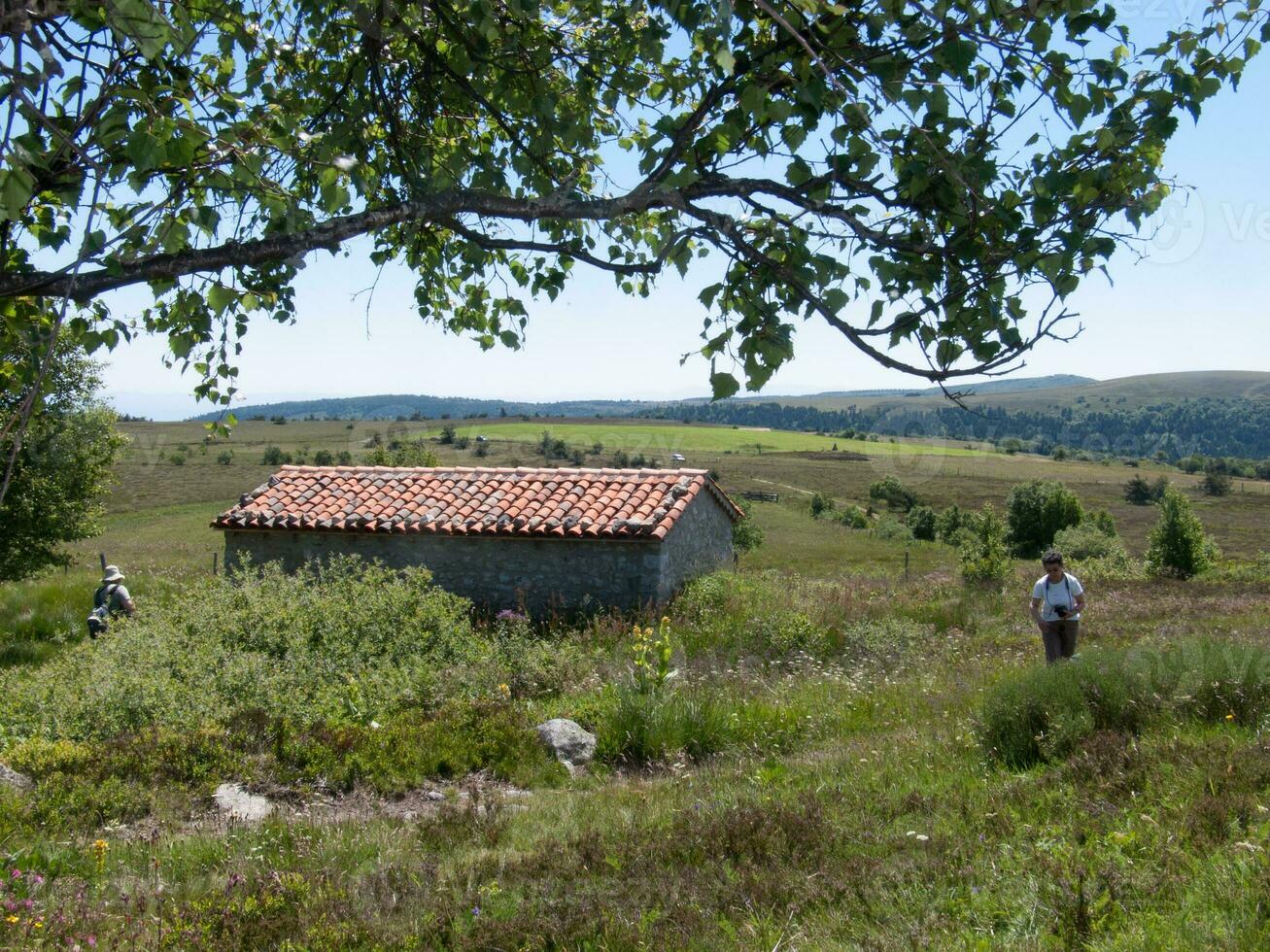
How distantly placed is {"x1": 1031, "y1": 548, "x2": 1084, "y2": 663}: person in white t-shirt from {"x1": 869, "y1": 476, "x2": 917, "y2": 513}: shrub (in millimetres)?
80113

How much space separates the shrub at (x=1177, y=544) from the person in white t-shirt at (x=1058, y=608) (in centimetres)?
2823

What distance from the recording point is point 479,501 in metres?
16.9

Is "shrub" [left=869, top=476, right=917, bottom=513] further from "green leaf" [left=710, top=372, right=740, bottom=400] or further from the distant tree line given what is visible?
"green leaf" [left=710, top=372, right=740, bottom=400]

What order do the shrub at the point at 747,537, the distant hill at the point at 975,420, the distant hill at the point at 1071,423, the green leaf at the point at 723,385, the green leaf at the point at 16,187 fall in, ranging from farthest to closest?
the distant hill at the point at 1071,423
the distant hill at the point at 975,420
the shrub at the point at 747,537
the green leaf at the point at 723,385
the green leaf at the point at 16,187

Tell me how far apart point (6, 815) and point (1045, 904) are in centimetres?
568

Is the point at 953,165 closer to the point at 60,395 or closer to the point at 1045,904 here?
the point at 1045,904

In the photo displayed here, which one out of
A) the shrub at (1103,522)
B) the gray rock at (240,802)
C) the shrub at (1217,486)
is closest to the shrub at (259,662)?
the gray rock at (240,802)

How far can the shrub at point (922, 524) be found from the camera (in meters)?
74.0

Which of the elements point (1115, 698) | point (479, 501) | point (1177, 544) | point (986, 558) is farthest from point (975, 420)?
point (1115, 698)

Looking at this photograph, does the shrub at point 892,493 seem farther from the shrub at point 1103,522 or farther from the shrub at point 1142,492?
the shrub at point 1142,492

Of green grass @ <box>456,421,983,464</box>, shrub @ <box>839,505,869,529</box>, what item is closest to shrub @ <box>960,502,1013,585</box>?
green grass @ <box>456,421,983,464</box>

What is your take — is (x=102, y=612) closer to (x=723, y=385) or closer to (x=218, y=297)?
(x=218, y=297)

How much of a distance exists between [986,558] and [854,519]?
49790 mm

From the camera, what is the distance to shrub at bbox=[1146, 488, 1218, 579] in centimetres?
3409
